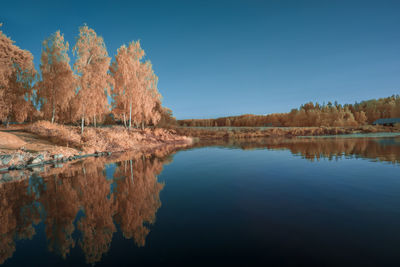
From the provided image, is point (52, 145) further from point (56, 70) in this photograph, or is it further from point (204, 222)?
point (204, 222)

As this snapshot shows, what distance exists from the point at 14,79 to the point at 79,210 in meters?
30.0

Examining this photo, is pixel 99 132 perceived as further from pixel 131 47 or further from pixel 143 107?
pixel 131 47

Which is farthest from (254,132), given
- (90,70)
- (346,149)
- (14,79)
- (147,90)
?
(14,79)

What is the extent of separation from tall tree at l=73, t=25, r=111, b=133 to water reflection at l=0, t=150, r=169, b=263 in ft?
46.9

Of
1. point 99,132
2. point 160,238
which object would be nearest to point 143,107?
point 99,132

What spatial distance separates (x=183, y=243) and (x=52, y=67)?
29227mm

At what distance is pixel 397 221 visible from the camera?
4168 mm

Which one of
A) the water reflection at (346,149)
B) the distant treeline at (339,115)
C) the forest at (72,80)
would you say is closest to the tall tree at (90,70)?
the forest at (72,80)

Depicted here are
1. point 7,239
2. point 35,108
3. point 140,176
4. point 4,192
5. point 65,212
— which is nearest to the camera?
point 7,239

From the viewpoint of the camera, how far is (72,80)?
2170cm

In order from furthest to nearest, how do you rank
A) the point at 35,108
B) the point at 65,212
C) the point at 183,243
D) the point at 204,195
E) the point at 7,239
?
the point at 35,108, the point at 204,195, the point at 65,212, the point at 7,239, the point at 183,243

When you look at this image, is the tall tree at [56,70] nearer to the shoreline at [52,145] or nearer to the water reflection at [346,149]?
the shoreline at [52,145]

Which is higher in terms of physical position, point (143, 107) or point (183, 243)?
point (143, 107)

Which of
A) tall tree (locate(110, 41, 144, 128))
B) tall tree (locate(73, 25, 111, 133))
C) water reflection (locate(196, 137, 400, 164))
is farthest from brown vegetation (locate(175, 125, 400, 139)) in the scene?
tall tree (locate(73, 25, 111, 133))
